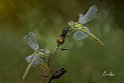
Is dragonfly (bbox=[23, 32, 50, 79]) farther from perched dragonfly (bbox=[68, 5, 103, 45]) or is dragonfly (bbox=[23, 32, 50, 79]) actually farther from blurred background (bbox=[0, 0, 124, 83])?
blurred background (bbox=[0, 0, 124, 83])

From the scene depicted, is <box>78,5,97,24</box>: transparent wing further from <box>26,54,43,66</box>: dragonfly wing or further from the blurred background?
the blurred background

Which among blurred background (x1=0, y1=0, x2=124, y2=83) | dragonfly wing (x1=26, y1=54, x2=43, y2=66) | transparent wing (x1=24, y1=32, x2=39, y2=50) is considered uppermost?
blurred background (x1=0, y1=0, x2=124, y2=83)

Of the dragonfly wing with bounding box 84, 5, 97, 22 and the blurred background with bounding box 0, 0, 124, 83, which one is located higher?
the blurred background with bounding box 0, 0, 124, 83

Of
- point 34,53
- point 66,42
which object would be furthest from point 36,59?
point 66,42

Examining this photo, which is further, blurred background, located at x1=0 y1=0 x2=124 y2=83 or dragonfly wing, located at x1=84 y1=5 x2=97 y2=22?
blurred background, located at x1=0 y1=0 x2=124 y2=83

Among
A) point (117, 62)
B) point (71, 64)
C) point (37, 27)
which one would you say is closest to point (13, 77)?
point (71, 64)

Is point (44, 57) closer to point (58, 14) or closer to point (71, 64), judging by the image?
point (71, 64)

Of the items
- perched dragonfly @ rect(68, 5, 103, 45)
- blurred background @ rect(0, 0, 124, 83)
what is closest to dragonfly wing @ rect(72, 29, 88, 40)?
perched dragonfly @ rect(68, 5, 103, 45)

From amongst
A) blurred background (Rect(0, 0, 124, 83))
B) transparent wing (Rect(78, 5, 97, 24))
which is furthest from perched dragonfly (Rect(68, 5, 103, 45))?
blurred background (Rect(0, 0, 124, 83))

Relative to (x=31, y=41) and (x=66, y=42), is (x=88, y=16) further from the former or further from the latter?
(x=66, y=42)
